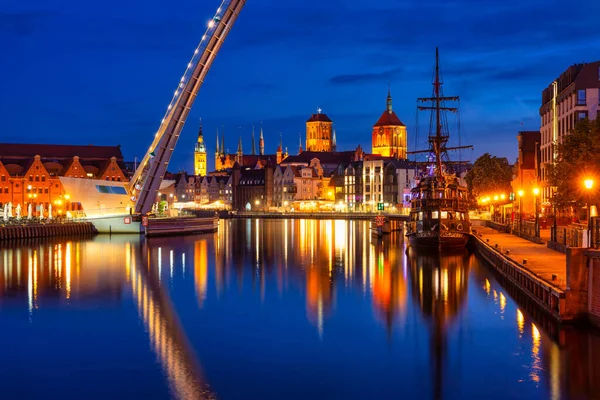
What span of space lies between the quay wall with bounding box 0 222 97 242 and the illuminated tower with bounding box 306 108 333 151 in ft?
407

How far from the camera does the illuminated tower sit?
19000 cm

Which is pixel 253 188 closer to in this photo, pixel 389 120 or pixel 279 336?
pixel 389 120

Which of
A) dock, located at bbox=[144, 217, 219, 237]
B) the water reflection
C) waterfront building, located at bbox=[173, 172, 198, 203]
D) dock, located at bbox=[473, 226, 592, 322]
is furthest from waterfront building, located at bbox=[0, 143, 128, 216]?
dock, located at bbox=[473, 226, 592, 322]

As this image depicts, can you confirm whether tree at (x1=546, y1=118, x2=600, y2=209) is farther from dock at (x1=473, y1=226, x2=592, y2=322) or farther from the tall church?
the tall church

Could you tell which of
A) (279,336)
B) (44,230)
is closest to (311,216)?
(44,230)

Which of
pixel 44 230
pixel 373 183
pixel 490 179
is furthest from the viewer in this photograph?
pixel 373 183

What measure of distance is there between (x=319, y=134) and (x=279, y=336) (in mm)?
169648

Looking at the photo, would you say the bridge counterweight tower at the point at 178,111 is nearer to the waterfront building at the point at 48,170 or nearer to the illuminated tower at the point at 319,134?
the waterfront building at the point at 48,170

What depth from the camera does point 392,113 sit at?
182750 millimetres

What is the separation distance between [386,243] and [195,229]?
72.9ft

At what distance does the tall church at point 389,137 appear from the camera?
177000mm

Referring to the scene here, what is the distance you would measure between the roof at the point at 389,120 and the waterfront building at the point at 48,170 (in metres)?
76.3

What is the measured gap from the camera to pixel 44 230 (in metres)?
64.4

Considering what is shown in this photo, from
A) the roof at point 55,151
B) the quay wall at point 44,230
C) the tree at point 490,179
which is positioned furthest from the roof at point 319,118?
the quay wall at point 44,230
